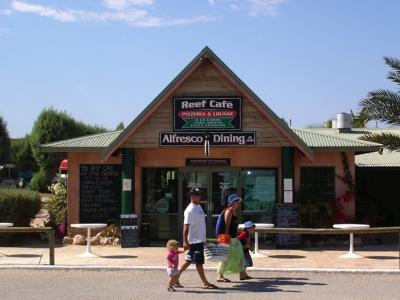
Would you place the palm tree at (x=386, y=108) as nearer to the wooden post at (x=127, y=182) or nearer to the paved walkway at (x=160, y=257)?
the paved walkway at (x=160, y=257)

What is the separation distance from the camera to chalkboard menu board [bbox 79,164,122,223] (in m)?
18.9

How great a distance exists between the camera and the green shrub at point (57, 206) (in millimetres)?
19422

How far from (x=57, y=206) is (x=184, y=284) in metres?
9.69

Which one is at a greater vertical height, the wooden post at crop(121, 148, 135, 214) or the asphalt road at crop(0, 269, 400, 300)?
the wooden post at crop(121, 148, 135, 214)

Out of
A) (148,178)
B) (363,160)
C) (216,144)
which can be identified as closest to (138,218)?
(148,178)

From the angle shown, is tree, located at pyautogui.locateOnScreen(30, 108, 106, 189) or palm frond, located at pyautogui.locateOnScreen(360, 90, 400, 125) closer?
palm frond, located at pyautogui.locateOnScreen(360, 90, 400, 125)

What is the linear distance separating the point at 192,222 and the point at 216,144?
251 inches

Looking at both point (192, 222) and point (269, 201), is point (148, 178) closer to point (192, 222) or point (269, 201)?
point (269, 201)

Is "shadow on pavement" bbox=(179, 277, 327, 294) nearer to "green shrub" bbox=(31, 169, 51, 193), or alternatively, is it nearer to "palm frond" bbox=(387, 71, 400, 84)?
"palm frond" bbox=(387, 71, 400, 84)

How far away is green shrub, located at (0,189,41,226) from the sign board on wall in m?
4.76

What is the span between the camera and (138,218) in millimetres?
17875

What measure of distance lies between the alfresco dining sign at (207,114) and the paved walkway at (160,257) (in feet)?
11.1

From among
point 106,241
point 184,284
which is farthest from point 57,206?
point 184,284

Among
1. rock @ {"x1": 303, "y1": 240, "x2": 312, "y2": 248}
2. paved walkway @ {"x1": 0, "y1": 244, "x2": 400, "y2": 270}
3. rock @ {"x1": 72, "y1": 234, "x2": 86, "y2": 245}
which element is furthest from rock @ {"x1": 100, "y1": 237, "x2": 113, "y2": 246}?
rock @ {"x1": 303, "y1": 240, "x2": 312, "y2": 248}
